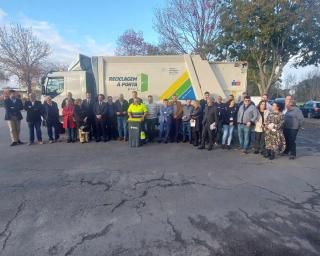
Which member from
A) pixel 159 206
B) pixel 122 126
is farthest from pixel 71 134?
pixel 159 206

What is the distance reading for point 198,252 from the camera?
2.78 meters

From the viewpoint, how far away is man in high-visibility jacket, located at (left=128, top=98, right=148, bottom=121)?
27.2 ft

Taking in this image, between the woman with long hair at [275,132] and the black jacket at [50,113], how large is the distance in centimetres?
756

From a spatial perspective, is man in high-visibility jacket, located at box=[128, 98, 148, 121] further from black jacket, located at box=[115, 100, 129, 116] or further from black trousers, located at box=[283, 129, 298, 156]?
black trousers, located at box=[283, 129, 298, 156]

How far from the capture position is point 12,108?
8328 mm

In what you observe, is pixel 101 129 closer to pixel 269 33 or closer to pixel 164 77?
pixel 164 77

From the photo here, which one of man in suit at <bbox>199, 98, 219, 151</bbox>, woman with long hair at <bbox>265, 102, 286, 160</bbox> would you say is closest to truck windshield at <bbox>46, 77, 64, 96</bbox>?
man in suit at <bbox>199, 98, 219, 151</bbox>

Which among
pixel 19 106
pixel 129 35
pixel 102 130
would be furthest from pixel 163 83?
pixel 129 35

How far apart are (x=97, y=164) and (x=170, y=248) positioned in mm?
3945

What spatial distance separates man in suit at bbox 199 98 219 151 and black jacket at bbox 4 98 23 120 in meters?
6.91

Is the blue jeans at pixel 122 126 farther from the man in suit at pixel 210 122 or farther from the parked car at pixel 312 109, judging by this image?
the parked car at pixel 312 109

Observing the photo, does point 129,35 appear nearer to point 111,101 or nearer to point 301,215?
point 111,101

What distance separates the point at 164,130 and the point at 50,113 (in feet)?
14.7

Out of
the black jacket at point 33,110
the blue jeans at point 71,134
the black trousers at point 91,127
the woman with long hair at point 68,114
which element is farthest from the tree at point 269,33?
the black jacket at point 33,110
